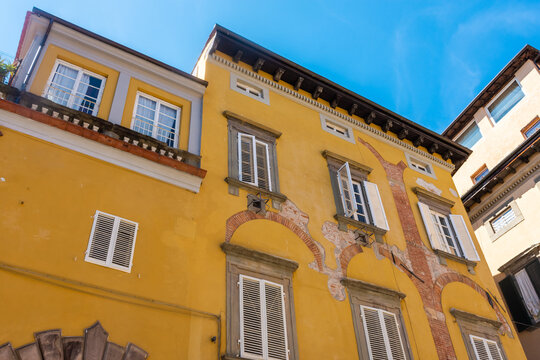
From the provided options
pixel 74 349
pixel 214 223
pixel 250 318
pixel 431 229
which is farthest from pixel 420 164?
pixel 74 349

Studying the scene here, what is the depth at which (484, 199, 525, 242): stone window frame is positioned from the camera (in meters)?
20.5

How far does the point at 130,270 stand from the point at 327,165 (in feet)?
23.4

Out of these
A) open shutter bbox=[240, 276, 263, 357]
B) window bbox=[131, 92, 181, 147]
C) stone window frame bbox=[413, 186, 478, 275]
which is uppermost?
→ stone window frame bbox=[413, 186, 478, 275]

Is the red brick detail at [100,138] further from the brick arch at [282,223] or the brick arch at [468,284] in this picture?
the brick arch at [468,284]

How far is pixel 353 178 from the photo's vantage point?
15.0 m

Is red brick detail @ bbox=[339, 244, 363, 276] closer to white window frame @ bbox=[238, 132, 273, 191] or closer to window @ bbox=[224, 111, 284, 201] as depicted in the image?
window @ bbox=[224, 111, 284, 201]

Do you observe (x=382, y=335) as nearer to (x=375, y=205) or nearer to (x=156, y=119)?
(x=375, y=205)

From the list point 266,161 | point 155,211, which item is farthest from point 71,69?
point 266,161

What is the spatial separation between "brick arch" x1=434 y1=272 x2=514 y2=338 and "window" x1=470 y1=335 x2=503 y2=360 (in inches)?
30.1

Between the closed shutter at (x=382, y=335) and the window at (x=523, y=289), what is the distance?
27.8 ft

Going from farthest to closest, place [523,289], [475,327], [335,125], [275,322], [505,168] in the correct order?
[505,168]
[523,289]
[335,125]
[475,327]
[275,322]

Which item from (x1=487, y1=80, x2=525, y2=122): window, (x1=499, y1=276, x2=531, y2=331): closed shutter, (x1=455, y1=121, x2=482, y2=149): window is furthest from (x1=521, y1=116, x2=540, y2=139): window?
(x1=499, y1=276, x2=531, y2=331): closed shutter

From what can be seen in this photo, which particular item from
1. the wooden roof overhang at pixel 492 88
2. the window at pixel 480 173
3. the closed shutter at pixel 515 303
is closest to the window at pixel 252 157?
the closed shutter at pixel 515 303

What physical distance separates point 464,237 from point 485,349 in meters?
3.63
